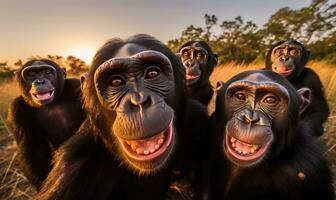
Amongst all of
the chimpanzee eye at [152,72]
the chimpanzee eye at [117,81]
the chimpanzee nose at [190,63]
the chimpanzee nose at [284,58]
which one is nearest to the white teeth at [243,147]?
the chimpanzee eye at [152,72]

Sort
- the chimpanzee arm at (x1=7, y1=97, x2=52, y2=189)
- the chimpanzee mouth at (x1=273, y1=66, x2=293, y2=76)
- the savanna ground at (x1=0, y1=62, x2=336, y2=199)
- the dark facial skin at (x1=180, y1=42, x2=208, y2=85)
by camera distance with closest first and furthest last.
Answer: the chimpanzee arm at (x1=7, y1=97, x2=52, y2=189) → the savanna ground at (x1=0, y1=62, x2=336, y2=199) → the dark facial skin at (x1=180, y1=42, x2=208, y2=85) → the chimpanzee mouth at (x1=273, y1=66, x2=293, y2=76)

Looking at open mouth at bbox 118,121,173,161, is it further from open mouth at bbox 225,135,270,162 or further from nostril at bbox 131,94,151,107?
open mouth at bbox 225,135,270,162

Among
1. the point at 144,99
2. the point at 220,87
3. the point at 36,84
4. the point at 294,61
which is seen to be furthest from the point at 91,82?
the point at 294,61

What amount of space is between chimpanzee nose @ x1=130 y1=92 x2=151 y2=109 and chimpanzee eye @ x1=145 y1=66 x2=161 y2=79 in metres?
0.28

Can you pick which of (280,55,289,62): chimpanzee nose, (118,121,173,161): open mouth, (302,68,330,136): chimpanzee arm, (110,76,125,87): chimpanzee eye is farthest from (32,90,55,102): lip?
(302,68,330,136): chimpanzee arm

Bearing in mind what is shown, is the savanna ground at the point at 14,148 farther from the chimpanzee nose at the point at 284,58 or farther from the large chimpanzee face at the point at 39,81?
the chimpanzee nose at the point at 284,58

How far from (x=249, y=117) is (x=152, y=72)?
0.92m

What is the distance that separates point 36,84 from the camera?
5.13m

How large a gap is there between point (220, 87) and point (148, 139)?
1.35 metres

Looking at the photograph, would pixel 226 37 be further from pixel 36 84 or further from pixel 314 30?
pixel 36 84

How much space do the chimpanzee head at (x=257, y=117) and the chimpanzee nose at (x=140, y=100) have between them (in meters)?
0.91

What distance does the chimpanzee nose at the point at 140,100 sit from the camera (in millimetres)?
2328

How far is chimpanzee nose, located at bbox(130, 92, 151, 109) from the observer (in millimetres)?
2328

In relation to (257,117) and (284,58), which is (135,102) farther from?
(284,58)
